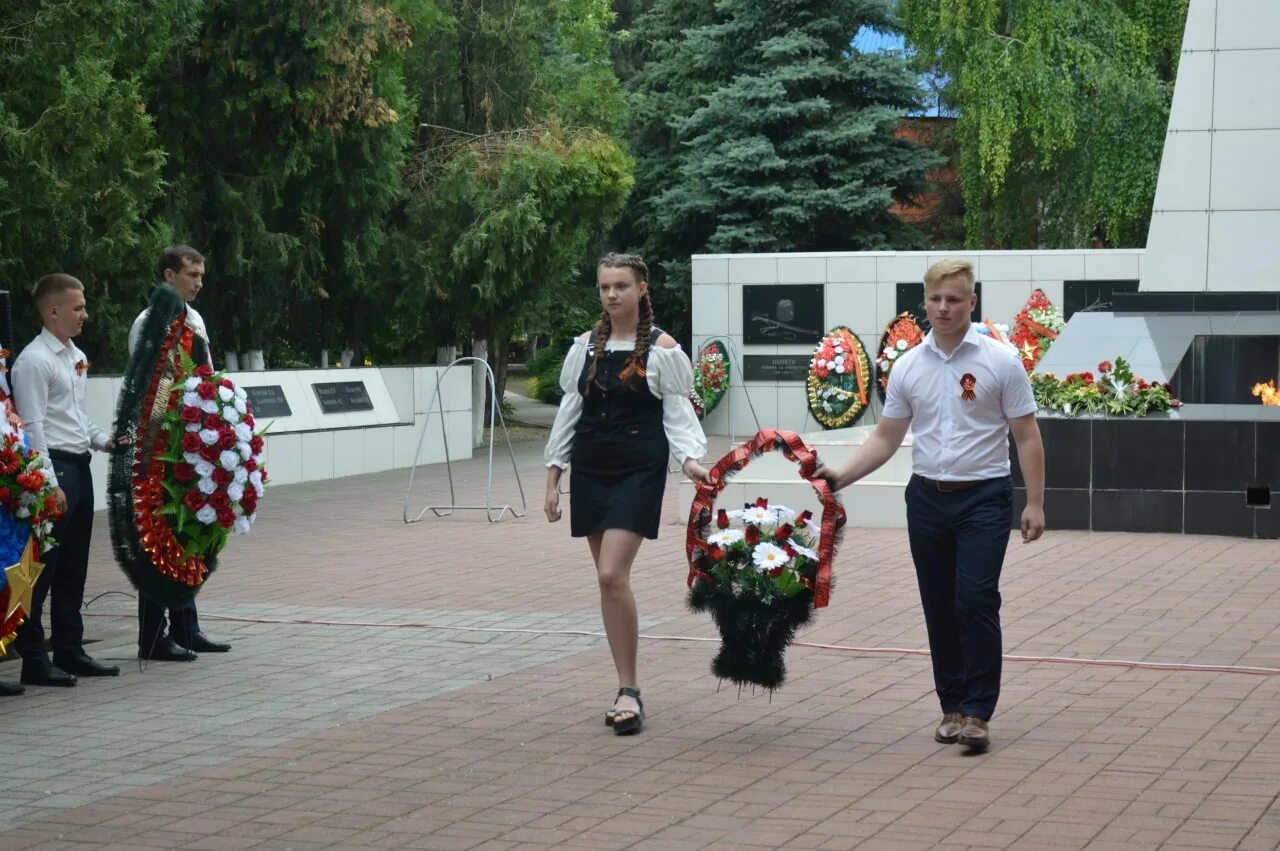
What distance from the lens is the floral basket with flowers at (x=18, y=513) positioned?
24.1ft

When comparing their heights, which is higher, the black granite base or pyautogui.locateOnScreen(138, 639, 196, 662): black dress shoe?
the black granite base

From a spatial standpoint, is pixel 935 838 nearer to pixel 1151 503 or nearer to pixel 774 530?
pixel 774 530

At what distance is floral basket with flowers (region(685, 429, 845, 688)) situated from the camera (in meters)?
6.70

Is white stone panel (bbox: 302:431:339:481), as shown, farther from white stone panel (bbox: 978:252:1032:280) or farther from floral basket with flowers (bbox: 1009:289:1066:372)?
white stone panel (bbox: 978:252:1032:280)

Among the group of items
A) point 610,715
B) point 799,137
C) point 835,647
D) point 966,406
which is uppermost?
point 799,137

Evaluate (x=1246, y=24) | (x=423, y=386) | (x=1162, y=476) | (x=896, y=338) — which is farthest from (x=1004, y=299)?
(x=1162, y=476)

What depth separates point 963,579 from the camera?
→ 638 centimetres

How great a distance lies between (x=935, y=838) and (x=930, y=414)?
5.97ft

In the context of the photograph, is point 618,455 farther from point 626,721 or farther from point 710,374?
point 710,374

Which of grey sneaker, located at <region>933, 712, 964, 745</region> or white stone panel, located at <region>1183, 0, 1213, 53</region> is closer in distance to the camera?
grey sneaker, located at <region>933, 712, 964, 745</region>

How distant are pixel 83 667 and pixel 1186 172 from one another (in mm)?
12125

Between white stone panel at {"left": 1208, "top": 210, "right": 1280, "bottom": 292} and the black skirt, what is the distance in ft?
→ 36.6

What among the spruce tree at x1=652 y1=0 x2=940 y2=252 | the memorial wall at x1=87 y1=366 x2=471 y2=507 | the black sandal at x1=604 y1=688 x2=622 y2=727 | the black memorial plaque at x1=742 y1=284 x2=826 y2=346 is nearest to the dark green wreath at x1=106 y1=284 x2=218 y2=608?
the black sandal at x1=604 y1=688 x2=622 y2=727

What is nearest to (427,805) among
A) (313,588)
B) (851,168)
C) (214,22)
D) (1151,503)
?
(313,588)
